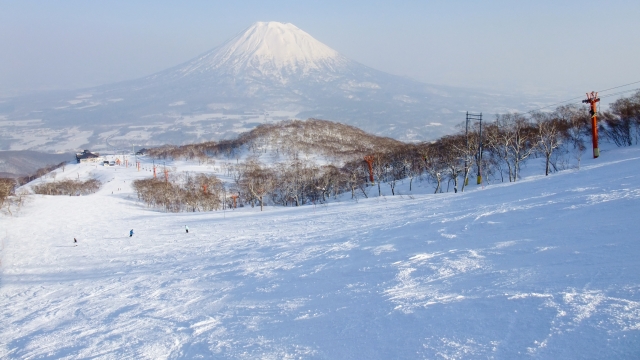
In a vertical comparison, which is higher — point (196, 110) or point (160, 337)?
point (196, 110)

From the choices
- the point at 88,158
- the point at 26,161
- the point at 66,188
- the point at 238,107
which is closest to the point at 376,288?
the point at 66,188

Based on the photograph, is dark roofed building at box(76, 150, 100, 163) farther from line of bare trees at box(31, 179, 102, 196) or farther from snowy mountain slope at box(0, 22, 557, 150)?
snowy mountain slope at box(0, 22, 557, 150)

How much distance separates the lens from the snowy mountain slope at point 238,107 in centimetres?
13500

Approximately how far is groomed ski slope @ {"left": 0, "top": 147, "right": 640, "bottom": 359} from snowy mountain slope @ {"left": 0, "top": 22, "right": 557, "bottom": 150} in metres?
105

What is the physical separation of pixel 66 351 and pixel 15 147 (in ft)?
536

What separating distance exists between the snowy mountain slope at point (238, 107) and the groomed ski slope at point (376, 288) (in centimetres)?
10450

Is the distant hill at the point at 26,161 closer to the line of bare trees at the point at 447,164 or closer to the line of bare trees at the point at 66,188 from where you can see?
the line of bare trees at the point at 66,188

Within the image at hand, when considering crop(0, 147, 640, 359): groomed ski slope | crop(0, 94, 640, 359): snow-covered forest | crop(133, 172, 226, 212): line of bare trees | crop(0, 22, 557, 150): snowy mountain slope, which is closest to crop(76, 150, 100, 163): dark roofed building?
crop(0, 22, 557, 150): snowy mountain slope

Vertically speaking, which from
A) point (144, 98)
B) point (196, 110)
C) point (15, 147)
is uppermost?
point (144, 98)

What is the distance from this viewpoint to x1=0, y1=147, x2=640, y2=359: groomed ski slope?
501 centimetres

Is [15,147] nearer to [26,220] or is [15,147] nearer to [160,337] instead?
[26,220]

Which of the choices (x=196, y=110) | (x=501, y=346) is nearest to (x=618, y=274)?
(x=501, y=346)

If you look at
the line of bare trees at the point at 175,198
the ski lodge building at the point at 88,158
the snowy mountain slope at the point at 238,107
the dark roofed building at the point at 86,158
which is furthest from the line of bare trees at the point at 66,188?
the snowy mountain slope at the point at 238,107

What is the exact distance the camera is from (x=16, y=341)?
792 centimetres
